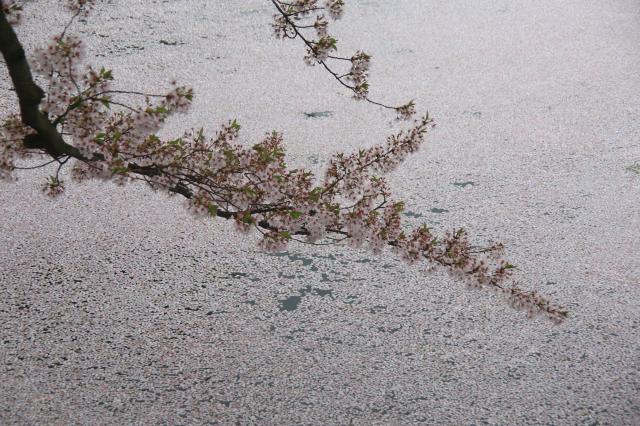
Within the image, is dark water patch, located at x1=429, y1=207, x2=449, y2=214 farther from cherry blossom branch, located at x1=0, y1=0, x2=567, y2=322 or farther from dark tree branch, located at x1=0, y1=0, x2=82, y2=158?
dark tree branch, located at x1=0, y1=0, x2=82, y2=158

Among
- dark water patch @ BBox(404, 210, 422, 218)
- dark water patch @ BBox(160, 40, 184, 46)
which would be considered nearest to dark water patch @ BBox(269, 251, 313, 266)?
dark water patch @ BBox(404, 210, 422, 218)

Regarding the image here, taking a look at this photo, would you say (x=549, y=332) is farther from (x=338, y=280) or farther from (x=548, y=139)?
(x=548, y=139)

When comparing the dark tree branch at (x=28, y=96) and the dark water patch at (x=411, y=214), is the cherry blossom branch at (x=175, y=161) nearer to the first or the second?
the dark tree branch at (x=28, y=96)

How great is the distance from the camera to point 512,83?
7.23 feet

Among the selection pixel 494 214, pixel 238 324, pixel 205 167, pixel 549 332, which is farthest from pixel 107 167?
pixel 494 214

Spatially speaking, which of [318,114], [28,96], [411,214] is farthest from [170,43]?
[28,96]

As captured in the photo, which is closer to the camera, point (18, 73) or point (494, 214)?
point (18, 73)

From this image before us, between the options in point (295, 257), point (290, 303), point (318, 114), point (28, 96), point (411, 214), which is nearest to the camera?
point (28, 96)

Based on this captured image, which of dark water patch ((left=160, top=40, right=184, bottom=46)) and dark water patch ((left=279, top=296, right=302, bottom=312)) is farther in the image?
dark water patch ((left=160, top=40, right=184, bottom=46))

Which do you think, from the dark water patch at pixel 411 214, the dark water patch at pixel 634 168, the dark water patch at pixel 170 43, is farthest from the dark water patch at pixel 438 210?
the dark water patch at pixel 170 43

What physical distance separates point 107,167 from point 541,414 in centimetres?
64

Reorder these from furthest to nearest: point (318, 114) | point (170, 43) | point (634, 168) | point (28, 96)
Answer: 1. point (170, 43)
2. point (318, 114)
3. point (634, 168)
4. point (28, 96)

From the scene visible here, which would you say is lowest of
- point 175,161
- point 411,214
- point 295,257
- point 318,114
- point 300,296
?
point 175,161

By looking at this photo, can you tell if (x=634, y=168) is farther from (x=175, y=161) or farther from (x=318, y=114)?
(x=175, y=161)
